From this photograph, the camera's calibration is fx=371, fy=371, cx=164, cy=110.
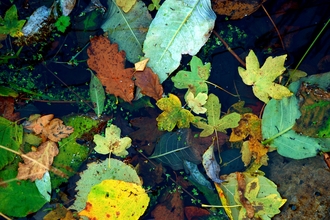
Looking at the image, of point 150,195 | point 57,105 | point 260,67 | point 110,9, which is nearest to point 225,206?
point 150,195

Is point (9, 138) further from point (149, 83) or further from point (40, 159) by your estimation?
point (149, 83)

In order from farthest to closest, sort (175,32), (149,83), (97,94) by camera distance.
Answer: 1. (97,94)
2. (149,83)
3. (175,32)

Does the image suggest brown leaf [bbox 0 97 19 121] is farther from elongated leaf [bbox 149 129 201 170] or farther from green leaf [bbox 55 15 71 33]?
elongated leaf [bbox 149 129 201 170]

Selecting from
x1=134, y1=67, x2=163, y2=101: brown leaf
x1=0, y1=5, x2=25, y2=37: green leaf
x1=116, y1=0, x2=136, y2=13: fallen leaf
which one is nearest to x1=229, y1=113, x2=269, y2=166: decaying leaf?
x1=134, y1=67, x2=163, y2=101: brown leaf

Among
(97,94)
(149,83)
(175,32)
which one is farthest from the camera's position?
(97,94)

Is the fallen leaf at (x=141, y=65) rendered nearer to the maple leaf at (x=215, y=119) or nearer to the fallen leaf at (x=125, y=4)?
the fallen leaf at (x=125, y=4)

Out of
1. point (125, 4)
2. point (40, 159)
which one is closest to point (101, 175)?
point (40, 159)
